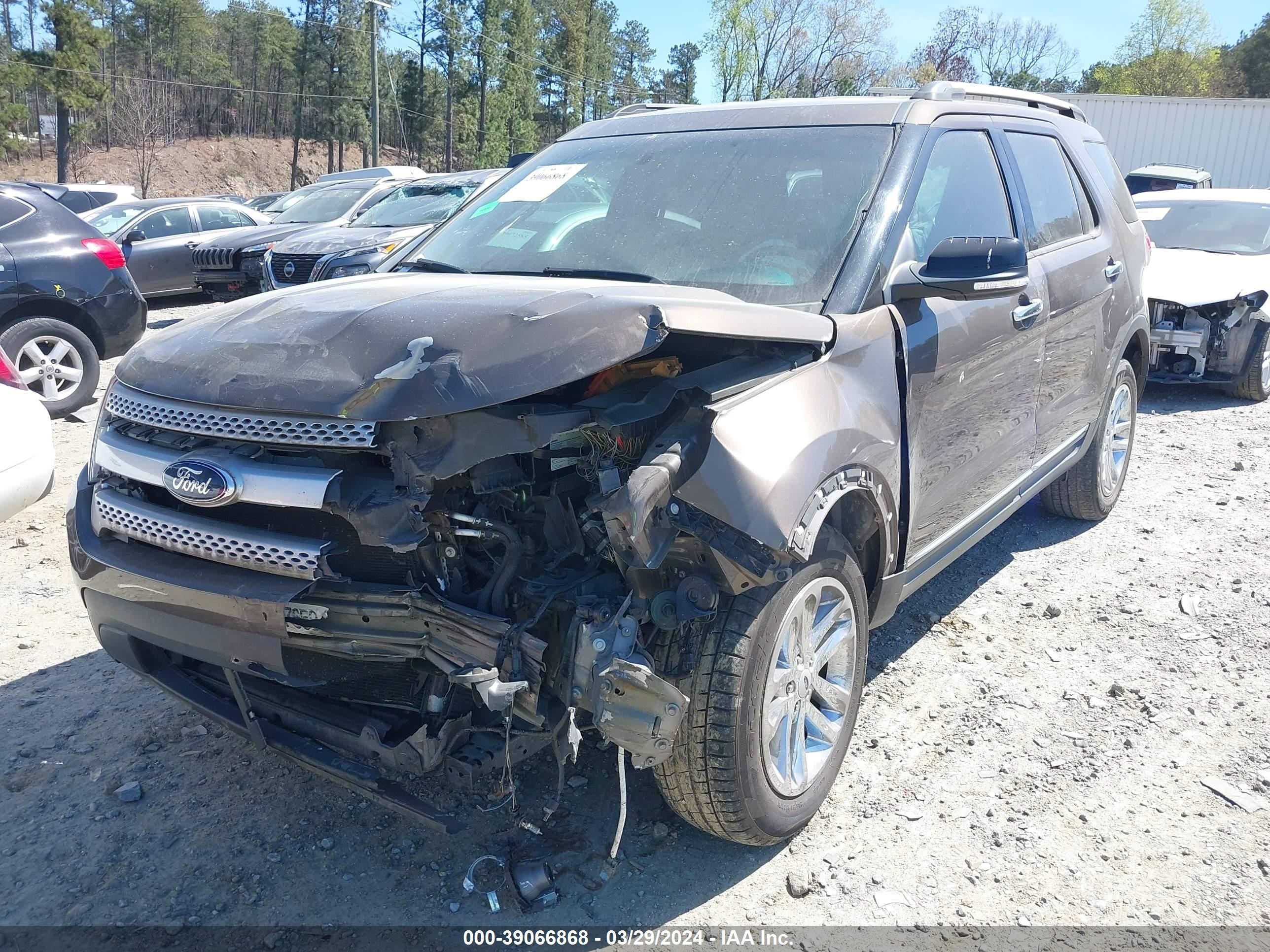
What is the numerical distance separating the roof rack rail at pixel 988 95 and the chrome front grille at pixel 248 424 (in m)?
2.46

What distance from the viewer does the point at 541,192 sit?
382 cm

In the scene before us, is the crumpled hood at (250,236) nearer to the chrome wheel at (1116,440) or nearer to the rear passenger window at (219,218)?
the rear passenger window at (219,218)

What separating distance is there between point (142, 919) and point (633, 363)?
75.4 inches

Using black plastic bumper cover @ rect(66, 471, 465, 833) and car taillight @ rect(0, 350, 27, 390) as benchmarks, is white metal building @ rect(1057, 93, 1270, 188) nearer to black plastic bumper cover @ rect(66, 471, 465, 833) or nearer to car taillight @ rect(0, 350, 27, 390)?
car taillight @ rect(0, 350, 27, 390)

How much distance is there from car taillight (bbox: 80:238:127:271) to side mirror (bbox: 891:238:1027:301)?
24.0ft

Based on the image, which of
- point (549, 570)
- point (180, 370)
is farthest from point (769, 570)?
point (180, 370)

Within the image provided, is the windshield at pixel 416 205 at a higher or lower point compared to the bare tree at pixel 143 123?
lower

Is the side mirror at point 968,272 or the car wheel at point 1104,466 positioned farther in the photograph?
the car wheel at point 1104,466

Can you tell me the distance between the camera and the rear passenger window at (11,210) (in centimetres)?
764

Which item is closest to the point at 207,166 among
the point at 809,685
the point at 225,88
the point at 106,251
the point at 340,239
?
the point at 225,88

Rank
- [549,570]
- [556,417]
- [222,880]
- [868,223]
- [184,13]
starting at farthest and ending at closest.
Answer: [184,13], [868,223], [222,880], [549,570], [556,417]

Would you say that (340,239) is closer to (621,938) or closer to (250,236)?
(250,236)

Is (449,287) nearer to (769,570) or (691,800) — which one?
(769,570)

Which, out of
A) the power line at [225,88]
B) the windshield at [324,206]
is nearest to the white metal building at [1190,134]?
the windshield at [324,206]
